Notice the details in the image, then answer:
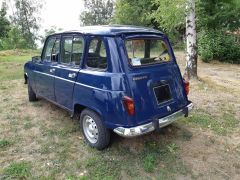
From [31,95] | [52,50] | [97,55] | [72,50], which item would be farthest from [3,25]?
[97,55]

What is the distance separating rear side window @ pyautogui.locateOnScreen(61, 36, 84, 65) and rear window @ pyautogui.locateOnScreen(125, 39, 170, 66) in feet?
2.90

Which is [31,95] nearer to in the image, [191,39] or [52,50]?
[52,50]

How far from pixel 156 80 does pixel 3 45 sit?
2794 centimetres

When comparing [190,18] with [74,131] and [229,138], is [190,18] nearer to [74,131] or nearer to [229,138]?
[229,138]

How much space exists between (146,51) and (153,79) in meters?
0.68

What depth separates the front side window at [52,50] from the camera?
16.9 ft

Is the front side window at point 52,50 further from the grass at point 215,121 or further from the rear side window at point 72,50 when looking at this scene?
the grass at point 215,121

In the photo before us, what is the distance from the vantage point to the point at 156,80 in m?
4.03

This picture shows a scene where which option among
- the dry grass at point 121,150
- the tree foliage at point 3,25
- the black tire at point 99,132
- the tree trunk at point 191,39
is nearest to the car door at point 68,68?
the black tire at point 99,132

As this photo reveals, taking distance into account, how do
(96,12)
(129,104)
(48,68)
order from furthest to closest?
(96,12) → (48,68) → (129,104)

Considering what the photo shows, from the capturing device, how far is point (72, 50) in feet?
15.3

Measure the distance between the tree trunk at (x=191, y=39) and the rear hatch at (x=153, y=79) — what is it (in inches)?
165

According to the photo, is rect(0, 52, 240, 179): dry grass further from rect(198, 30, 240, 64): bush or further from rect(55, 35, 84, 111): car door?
rect(198, 30, 240, 64): bush

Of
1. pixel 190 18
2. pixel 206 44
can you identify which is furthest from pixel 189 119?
pixel 206 44
